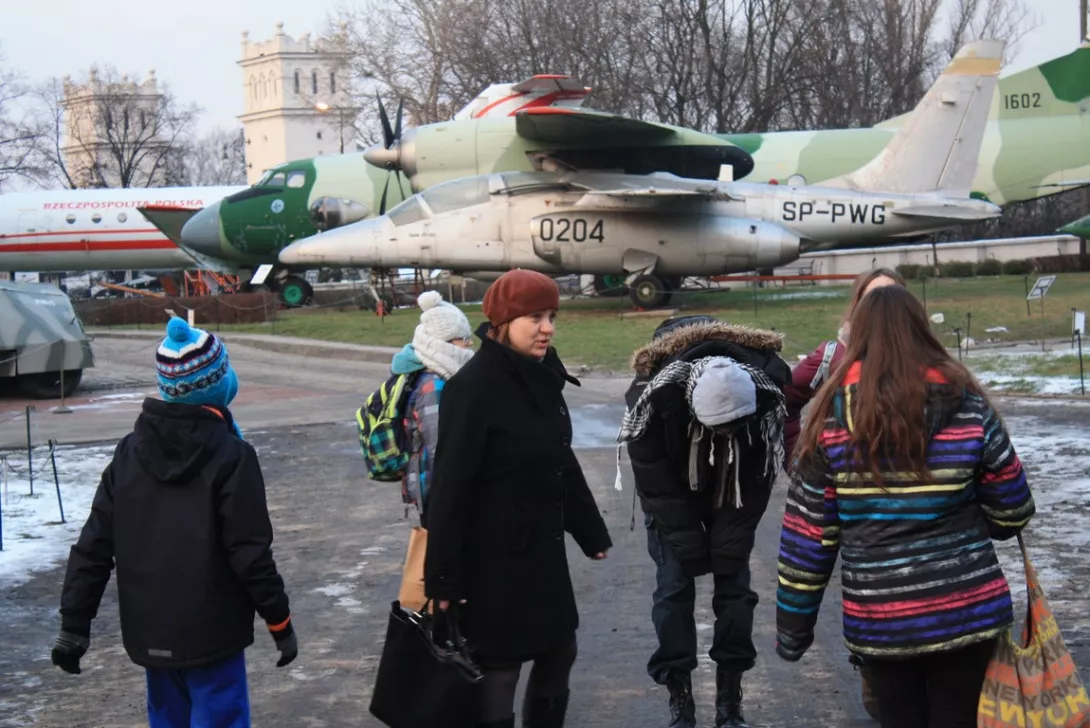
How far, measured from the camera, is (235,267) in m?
33.2

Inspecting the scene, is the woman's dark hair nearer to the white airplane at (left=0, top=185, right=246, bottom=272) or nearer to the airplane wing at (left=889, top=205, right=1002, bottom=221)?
the airplane wing at (left=889, top=205, right=1002, bottom=221)

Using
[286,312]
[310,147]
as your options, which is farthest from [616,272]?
[310,147]

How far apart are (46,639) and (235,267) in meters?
26.6

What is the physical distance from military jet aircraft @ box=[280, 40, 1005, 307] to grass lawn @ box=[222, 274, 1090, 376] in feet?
3.57

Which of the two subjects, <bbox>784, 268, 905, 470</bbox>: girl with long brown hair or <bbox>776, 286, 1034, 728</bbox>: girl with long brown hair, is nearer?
<bbox>776, 286, 1034, 728</bbox>: girl with long brown hair

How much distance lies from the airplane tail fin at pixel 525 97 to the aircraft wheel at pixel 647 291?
13.2ft

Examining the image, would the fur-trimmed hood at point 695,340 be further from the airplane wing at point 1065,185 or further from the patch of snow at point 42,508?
the airplane wing at point 1065,185

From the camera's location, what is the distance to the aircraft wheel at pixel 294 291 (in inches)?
1303

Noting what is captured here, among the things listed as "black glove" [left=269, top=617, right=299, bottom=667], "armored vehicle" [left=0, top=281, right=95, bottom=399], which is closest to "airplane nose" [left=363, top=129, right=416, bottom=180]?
A: "armored vehicle" [left=0, top=281, right=95, bottom=399]

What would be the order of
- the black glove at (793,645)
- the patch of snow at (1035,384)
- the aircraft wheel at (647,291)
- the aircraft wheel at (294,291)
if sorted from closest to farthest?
the black glove at (793,645) → the patch of snow at (1035,384) → the aircraft wheel at (647,291) → the aircraft wheel at (294,291)

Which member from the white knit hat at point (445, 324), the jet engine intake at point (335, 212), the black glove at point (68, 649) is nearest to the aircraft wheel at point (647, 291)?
the jet engine intake at point (335, 212)

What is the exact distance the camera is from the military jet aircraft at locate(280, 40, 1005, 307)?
25922mm

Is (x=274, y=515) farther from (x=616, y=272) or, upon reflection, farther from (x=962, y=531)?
(x=616, y=272)

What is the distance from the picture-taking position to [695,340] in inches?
228
